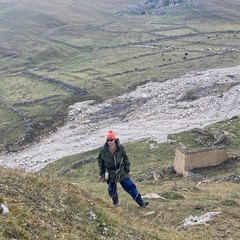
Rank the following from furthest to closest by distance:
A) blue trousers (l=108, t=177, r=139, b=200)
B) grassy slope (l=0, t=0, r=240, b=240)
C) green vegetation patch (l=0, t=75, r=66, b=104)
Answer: green vegetation patch (l=0, t=75, r=66, b=104) < blue trousers (l=108, t=177, r=139, b=200) < grassy slope (l=0, t=0, r=240, b=240)

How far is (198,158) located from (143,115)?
2650 cm

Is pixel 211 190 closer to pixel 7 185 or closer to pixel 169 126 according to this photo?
pixel 7 185

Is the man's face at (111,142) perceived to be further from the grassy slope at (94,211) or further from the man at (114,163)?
the grassy slope at (94,211)

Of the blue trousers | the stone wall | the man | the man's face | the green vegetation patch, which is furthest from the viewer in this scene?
the green vegetation patch

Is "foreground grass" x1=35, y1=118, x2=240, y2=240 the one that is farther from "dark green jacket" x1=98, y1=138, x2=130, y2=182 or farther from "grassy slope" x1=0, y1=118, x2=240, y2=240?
"dark green jacket" x1=98, y1=138, x2=130, y2=182

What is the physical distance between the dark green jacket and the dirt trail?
28.8 metres

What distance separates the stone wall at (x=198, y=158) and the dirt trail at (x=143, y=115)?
13.7 m

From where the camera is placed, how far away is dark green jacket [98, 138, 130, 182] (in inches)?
540

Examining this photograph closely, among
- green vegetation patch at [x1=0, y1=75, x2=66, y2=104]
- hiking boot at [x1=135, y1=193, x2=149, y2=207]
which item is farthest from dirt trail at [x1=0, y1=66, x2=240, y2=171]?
hiking boot at [x1=135, y1=193, x2=149, y2=207]

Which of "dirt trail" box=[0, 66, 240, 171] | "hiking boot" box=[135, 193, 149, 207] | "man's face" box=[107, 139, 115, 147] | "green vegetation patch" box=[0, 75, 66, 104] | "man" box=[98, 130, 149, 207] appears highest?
"man's face" box=[107, 139, 115, 147]

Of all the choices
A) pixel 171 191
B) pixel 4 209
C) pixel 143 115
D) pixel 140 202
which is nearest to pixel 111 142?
pixel 140 202

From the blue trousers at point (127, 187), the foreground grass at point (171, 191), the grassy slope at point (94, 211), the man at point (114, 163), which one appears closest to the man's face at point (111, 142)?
the man at point (114, 163)

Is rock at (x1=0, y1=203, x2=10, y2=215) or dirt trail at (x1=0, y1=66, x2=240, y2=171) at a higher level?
rock at (x1=0, y1=203, x2=10, y2=215)

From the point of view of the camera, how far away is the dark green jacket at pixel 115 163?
1371 cm
